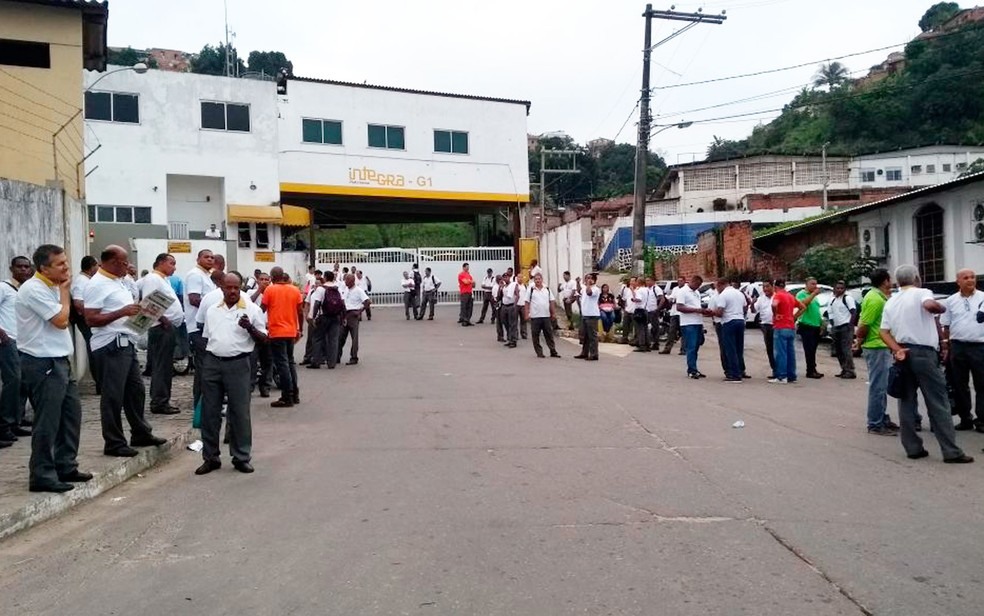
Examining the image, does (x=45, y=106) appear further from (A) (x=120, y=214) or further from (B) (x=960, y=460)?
(B) (x=960, y=460)

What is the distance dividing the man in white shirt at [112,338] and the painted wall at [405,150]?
90.3ft

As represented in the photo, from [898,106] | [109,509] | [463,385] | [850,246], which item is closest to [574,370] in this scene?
[463,385]

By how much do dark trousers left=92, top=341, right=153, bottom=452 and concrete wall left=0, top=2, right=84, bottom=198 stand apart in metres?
9.13

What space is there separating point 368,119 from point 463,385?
24769 mm

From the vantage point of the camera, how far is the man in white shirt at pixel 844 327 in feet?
51.8

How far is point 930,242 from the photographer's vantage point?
26.3 metres

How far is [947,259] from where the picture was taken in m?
25.4

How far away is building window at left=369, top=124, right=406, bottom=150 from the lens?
36.7m

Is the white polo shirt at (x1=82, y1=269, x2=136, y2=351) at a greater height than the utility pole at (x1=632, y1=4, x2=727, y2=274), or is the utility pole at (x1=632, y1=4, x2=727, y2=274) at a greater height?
the utility pole at (x1=632, y1=4, x2=727, y2=274)

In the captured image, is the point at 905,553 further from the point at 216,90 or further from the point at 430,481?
the point at 216,90

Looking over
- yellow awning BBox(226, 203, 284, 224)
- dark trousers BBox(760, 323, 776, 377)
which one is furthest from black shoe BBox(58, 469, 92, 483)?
yellow awning BBox(226, 203, 284, 224)

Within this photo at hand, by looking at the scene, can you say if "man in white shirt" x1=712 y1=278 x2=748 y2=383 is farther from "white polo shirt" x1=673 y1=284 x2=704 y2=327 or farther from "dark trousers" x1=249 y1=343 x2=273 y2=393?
"dark trousers" x1=249 y1=343 x2=273 y2=393

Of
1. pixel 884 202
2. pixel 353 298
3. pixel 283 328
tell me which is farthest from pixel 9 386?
pixel 884 202

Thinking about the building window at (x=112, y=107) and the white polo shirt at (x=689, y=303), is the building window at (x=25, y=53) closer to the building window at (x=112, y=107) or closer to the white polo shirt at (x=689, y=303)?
the building window at (x=112, y=107)
